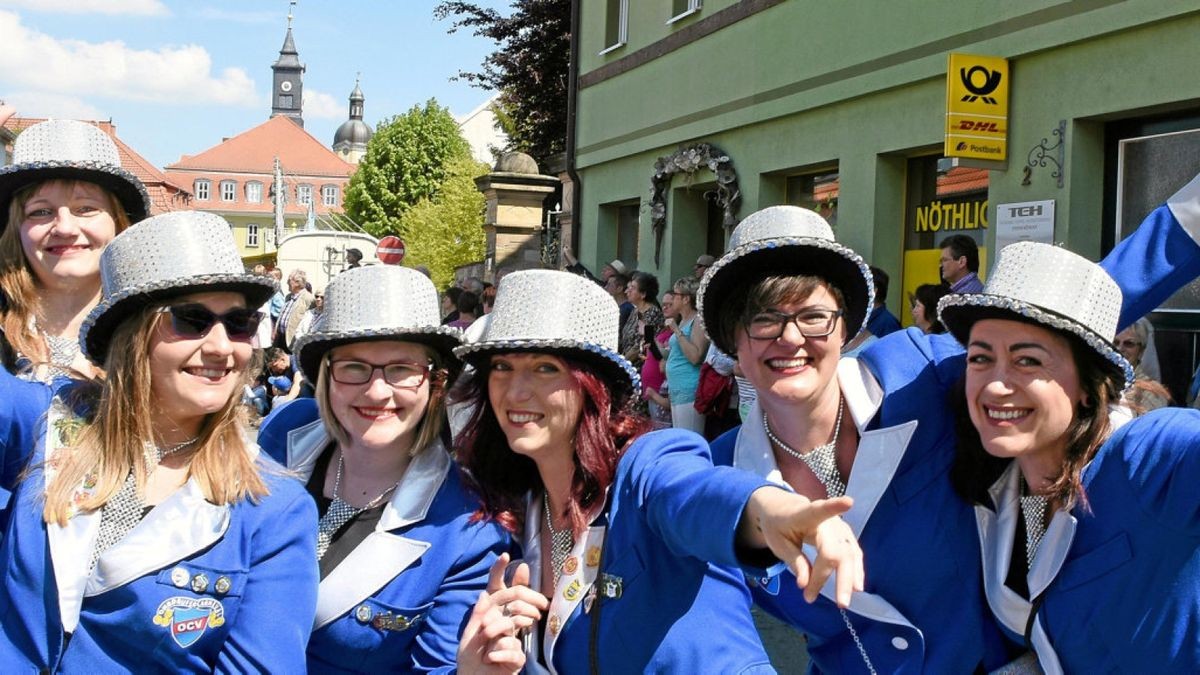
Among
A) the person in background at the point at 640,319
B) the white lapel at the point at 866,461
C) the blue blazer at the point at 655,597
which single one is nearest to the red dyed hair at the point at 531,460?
the blue blazer at the point at 655,597

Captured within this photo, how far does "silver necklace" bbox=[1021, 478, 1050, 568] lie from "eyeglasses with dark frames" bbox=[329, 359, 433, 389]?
4.94 feet

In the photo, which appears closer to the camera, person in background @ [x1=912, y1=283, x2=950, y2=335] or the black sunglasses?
the black sunglasses

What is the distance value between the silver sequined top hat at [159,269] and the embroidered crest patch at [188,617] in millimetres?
620

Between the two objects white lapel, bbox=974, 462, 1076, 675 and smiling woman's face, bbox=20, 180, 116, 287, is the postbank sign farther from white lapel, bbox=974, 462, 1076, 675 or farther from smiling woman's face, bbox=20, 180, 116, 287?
smiling woman's face, bbox=20, 180, 116, 287

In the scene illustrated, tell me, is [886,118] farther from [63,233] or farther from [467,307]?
[63,233]

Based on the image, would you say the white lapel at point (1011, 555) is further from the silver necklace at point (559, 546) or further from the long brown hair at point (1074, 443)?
the silver necklace at point (559, 546)

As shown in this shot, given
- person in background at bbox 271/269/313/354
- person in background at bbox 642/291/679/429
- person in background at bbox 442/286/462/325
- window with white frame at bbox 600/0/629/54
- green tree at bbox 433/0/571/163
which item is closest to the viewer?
person in background at bbox 642/291/679/429

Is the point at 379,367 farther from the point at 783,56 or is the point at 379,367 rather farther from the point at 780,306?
the point at 783,56

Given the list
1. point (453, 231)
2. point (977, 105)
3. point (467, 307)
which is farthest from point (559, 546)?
point (453, 231)

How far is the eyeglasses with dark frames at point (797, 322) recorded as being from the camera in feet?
10.0

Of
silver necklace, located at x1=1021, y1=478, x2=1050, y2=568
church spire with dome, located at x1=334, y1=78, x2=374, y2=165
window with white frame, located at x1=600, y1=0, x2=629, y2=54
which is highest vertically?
church spire with dome, located at x1=334, y1=78, x2=374, y2=165

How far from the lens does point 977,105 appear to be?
9.34m

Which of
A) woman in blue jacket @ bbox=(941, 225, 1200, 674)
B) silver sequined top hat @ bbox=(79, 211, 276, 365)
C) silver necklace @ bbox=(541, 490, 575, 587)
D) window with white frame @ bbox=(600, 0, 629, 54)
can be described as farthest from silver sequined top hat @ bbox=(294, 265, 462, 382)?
window with white frame @ bbox=(600, 0, 629, 54)

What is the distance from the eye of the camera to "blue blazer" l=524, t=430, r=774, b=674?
261 cm
